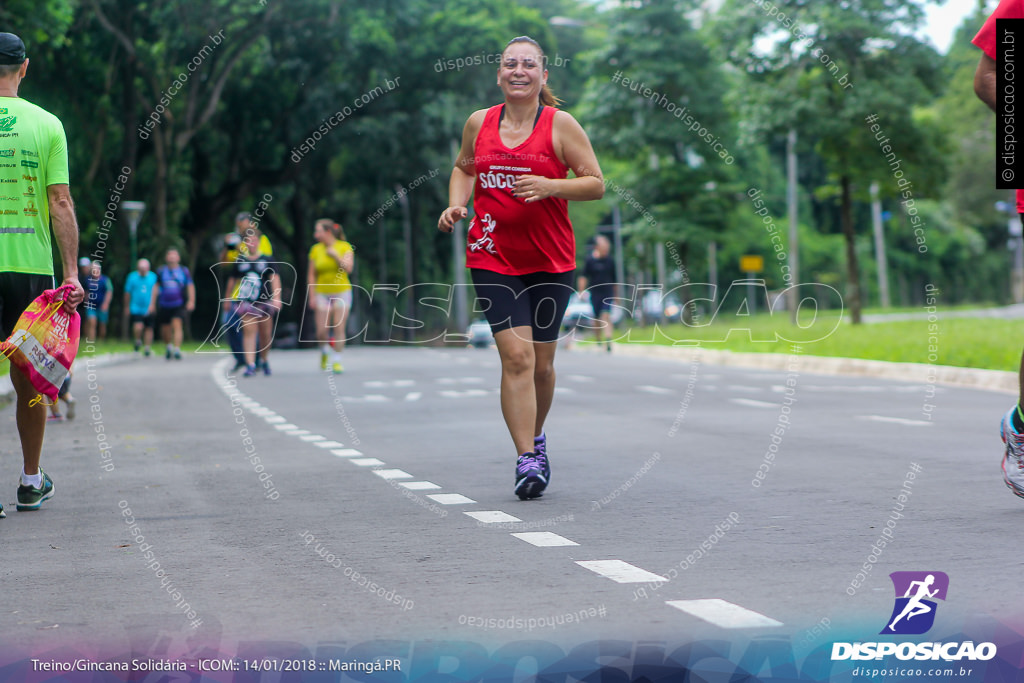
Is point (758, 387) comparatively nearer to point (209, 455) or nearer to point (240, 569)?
point (209, 455)

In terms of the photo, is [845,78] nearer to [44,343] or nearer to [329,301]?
[329,301]

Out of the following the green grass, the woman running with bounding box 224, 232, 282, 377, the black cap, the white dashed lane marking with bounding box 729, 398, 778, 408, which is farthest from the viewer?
the green grass

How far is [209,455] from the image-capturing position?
1009cm

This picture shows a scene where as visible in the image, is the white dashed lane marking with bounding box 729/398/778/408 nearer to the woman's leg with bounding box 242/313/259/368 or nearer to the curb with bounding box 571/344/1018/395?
the curb with bounding box 571/344/1018/395

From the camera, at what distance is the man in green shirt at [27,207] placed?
7.05 m

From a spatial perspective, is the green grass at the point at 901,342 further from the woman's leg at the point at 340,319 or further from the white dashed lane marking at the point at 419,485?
the white dashed lane marking at the point at 419,485

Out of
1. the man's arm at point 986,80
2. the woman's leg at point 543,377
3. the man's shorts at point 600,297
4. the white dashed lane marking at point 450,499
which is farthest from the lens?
the man's shorts at point 600,297

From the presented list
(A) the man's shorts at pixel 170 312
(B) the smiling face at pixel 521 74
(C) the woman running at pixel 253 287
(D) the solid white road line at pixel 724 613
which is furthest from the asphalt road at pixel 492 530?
(A) the man's shorts at pixel 170 312

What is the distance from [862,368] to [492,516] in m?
14.5

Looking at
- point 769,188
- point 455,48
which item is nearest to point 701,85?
point 455,48

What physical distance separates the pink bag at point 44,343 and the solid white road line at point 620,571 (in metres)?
2.93

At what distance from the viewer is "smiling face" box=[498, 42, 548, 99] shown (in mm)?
7438

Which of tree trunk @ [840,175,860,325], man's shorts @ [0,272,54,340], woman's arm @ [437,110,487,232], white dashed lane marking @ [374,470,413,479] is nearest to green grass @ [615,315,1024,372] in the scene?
tree trunk @ [840,175,860,325]

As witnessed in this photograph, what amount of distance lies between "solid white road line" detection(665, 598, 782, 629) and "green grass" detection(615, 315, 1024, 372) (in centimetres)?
1410
